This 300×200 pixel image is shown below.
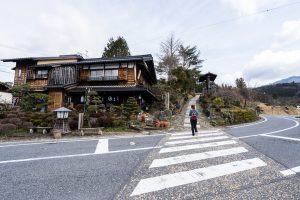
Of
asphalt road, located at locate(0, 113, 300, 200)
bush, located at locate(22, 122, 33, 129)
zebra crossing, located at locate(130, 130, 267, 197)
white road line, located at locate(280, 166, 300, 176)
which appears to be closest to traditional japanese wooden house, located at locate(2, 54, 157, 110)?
bush, located at locate(22, 122, 33, 129)

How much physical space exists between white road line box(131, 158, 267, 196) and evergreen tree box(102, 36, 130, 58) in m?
35.6

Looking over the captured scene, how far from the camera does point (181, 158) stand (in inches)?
233

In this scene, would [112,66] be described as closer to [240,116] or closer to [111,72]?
[111,72]

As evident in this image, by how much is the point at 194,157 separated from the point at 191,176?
1615mm

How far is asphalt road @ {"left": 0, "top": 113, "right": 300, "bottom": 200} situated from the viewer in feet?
11.7

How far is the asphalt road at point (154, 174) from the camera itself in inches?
141

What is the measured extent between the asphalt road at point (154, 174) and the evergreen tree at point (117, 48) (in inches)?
1328

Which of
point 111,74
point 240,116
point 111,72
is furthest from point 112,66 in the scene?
point 240,116

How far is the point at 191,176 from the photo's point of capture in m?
4.43

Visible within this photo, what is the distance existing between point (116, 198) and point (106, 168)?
1.69 metres

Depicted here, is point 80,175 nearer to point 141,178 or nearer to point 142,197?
point 141,178

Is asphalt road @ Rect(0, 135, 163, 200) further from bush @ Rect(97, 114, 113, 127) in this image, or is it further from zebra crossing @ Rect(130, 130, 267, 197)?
bush @ Rect(97, 114, 113, 127)

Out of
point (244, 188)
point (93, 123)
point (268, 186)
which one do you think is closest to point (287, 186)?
point (268, 186)

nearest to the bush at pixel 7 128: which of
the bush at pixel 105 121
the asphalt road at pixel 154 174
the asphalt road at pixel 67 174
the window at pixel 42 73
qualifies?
the bush at pixel 105 121
